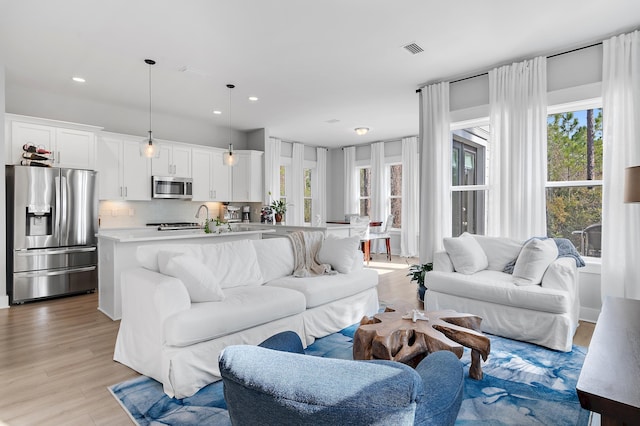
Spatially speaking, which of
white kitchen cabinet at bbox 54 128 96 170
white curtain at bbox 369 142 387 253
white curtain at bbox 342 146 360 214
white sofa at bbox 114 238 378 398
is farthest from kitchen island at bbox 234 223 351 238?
white curtain at bbox 342 146 360 214

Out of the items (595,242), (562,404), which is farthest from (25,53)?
(595,242)

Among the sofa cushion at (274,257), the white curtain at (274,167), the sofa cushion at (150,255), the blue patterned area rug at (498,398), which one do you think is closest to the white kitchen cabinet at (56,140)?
the sofa cushion at (150,255)

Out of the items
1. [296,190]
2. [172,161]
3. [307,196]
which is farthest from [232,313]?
[307,196]

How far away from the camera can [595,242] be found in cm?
379

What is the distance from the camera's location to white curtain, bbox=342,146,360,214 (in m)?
9.32

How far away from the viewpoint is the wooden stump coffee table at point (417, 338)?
2100 millimetres

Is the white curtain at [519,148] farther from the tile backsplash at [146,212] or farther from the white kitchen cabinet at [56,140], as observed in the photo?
the white kitchen cabinet at [56,140]

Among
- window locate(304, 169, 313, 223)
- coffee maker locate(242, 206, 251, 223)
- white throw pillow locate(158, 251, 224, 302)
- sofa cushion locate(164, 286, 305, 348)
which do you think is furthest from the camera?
window locate(304, 169, 313, 223)

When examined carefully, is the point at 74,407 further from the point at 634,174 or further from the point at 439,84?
the point at 439,84

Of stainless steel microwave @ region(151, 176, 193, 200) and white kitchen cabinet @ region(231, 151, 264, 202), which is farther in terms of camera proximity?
white kitchen cabinet @ region(231, 151, 264, 202)

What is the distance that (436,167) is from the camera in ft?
15.6

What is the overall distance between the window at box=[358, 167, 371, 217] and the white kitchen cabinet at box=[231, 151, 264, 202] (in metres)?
3.26

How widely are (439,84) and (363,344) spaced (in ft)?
12.4

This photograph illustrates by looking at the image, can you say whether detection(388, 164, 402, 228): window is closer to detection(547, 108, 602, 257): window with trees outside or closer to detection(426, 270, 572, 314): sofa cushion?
detection(547, 108, 602, 257): window with trees outside
